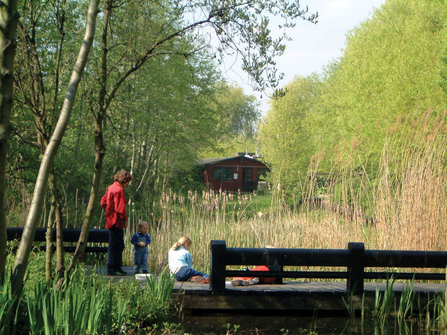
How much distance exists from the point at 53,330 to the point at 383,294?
3728mm

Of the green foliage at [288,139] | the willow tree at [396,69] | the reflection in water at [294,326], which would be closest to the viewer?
the reflection in water at [294,326]

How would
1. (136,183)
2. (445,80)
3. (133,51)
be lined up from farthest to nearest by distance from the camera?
1. (136,183)
2. (445,80)
3. (133,51)

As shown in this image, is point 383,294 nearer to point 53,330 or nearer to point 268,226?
point 268,226

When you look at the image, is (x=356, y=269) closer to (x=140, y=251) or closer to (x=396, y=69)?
(x=140, y=251)

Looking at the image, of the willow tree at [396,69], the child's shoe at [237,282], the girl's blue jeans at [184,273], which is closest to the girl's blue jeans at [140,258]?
the girl's blue jeans at [184,273]

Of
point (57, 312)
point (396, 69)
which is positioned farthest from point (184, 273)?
point (396, 69)

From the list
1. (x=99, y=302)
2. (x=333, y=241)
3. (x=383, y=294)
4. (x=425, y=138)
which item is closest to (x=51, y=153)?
(x=99, y=302)

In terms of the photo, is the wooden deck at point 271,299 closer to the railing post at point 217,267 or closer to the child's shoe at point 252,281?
the railing post at point 217,267

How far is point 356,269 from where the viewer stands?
5945mm

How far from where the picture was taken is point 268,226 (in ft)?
28.4

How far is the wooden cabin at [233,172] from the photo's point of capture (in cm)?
4701

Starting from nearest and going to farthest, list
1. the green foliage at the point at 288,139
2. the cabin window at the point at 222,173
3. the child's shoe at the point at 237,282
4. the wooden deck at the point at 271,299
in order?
1. the wooden deck at the point at 271,299
2. the child's shoe at the point at 237,282
3. the green foliage at the point at 288,139
4. the cabin window at the point at 222,173

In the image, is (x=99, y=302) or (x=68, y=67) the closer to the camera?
(x=99, y=302)

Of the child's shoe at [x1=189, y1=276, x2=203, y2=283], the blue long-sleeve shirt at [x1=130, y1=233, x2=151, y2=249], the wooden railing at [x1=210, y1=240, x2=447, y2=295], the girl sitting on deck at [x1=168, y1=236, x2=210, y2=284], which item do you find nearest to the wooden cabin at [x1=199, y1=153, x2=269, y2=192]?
the blue long-sleeve shirt at [x1=130, y1=233, x2=151, y2=249]
